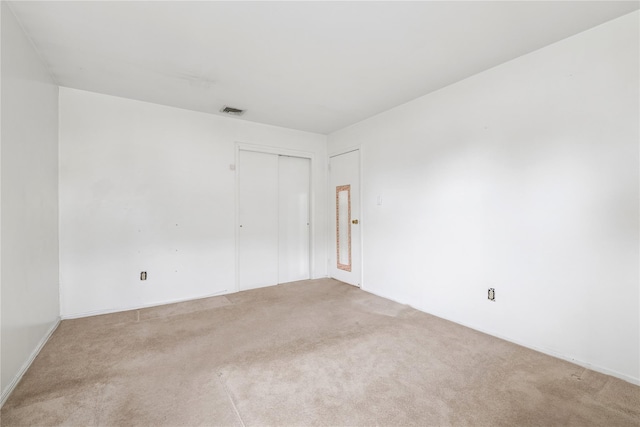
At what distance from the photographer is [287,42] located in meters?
2.15

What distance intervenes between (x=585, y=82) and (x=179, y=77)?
340 centimetres

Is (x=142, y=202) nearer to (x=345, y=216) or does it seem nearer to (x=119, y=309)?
(x=119, y=309)

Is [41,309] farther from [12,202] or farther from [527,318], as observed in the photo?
[527,318]

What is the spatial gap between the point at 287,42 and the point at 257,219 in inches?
101

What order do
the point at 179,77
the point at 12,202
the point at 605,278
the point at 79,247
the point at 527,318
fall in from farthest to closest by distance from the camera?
the point at 79,247 → the point at 179,77 → the point at 527,318 → the point at 605,278 → the point at 12,202

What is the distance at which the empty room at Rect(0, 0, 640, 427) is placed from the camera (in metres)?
1.75

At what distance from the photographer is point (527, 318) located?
91.5 inches

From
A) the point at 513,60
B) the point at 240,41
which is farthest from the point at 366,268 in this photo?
the point at 240,41

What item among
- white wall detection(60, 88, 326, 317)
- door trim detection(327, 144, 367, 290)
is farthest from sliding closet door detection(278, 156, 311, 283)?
white wall detection(60, 88, 326, 317)

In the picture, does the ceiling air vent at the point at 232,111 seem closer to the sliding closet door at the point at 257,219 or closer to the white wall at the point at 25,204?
the sliding closet door at the point at 257,219

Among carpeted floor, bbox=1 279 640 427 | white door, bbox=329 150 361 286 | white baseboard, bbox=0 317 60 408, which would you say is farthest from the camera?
white door, bbox=329 150 361 286

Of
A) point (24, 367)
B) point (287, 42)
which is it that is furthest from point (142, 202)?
point (287, 42)

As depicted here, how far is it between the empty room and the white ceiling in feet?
0.07

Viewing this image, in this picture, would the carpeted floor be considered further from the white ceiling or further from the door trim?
the white ceiling
